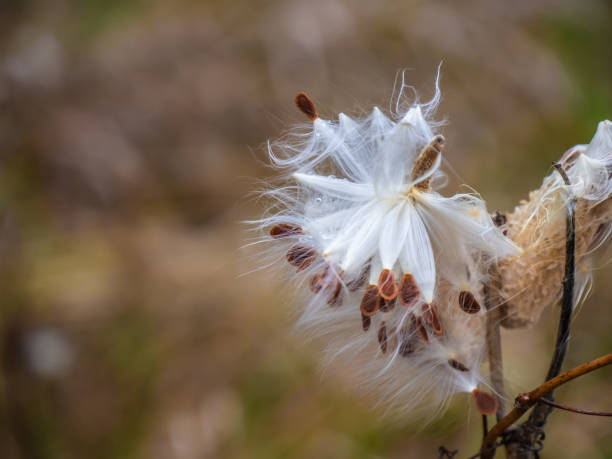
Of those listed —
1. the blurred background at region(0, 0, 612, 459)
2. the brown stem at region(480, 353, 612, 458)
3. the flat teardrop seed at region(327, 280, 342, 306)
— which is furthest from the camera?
the blurred background at region(0, 0, 612, 459)

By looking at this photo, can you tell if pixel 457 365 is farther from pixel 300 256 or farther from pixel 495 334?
pixel 300 256

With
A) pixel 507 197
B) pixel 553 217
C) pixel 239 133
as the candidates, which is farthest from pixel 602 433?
pixel 239 133

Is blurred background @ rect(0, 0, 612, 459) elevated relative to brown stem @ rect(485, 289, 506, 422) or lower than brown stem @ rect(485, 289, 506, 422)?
elevated

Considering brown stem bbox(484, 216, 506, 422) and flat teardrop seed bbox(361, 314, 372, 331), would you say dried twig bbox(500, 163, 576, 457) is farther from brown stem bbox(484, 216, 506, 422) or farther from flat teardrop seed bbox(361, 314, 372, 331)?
flat teardrop seed bbox(361, 314, 372, 331)

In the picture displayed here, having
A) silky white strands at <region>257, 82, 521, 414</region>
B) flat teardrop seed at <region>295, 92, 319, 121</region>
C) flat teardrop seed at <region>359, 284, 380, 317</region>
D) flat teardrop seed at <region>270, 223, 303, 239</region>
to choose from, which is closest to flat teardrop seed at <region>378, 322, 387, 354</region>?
silky white strands at <region>257, 82, 521, 414</region>

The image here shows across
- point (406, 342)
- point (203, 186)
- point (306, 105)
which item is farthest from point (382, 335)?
point (203, 186)

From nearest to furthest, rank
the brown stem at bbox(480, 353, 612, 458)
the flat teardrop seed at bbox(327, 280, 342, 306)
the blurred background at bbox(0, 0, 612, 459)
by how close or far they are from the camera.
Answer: the brown stem at bbox(480, 353, 612, 458), the flat teardrop seed at bbox(327, 280, 342, 306), the blurred background at bbox(0, 0, 612, 459)

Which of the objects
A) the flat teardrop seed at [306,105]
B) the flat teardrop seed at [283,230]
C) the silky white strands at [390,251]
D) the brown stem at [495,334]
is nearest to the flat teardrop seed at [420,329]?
the silky white strands at [390,251]

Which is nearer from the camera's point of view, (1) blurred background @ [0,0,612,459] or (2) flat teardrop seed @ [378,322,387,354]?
(2) flat teardrop seed @ [378,322,387,354]

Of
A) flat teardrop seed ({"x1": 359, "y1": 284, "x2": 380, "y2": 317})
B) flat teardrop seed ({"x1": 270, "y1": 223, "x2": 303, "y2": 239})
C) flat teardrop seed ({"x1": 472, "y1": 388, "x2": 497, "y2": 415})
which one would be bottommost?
flat teardrop seed ({"x1": 472, "y1": 388, "x2": 497, "y2": 415})
